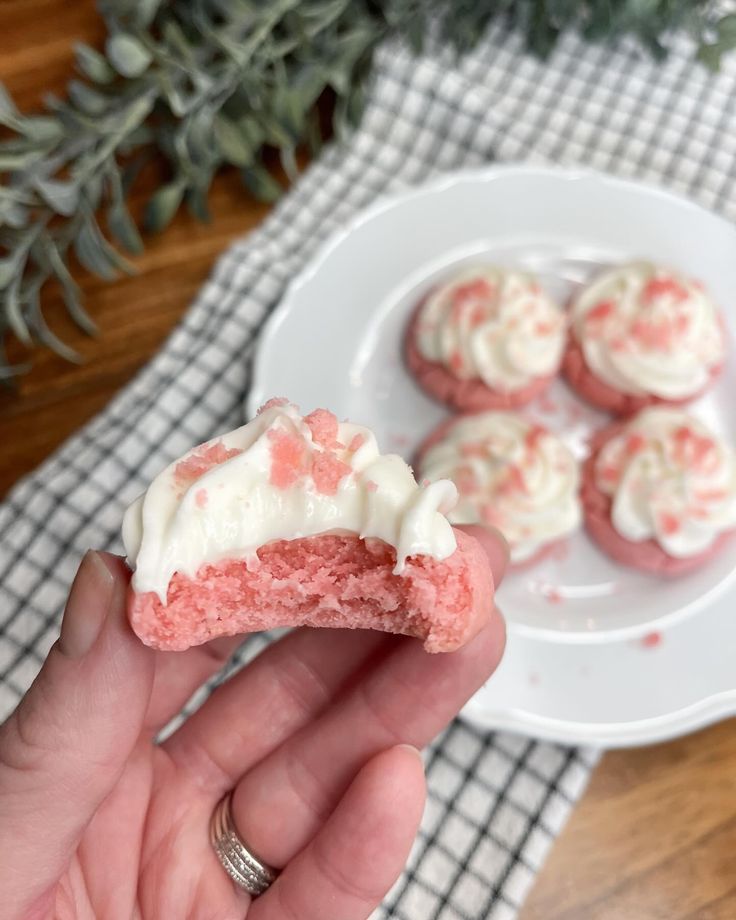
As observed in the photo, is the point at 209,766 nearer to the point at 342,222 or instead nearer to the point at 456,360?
the point at 456,360

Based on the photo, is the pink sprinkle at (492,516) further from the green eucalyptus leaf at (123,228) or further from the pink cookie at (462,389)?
the green eucalyptus leaf at (123,228)

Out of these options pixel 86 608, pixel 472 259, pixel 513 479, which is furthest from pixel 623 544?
pixel 86 608

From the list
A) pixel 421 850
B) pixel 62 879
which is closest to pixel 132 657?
pixel 62 879

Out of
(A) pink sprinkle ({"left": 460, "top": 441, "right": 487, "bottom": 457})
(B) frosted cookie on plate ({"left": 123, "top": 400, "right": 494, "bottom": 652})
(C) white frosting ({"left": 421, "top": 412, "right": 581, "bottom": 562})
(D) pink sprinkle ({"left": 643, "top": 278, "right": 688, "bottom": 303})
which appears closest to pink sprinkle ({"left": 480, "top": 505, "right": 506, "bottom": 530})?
(C) white frosting ({"left": 421, "top": 412, "right": 581, "bottom": 562})

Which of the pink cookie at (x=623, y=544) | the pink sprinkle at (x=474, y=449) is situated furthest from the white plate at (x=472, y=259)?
the pink sprinkle at (x=474, y=449)

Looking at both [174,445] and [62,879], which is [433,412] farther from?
[62,879]
